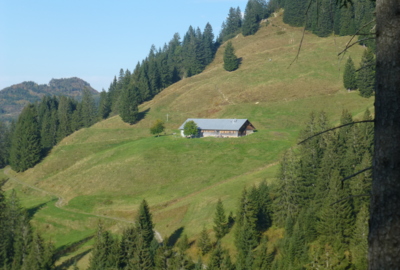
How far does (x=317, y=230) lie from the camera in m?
41.2

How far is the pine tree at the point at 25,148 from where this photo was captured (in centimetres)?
10950

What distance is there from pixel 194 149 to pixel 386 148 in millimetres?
83770

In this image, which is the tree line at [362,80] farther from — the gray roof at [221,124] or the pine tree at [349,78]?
the gray roof at [221,124]

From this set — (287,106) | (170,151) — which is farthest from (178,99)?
(170,151)

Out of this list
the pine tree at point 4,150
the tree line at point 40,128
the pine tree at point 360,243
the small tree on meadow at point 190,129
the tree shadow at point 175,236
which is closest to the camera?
the pine tree at point 360,243

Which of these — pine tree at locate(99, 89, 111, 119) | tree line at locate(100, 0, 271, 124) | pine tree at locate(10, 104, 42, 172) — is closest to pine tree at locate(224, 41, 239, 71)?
tree line at locate(100, 0, 271, 124)

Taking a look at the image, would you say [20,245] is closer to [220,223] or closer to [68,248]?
[68,248]

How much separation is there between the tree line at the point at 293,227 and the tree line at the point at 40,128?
74.3m

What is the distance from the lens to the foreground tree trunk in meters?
5.10

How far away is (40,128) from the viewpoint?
149625 mm

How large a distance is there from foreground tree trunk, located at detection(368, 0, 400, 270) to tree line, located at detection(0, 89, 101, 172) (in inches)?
4568

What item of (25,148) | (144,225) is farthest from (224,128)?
(25,148)

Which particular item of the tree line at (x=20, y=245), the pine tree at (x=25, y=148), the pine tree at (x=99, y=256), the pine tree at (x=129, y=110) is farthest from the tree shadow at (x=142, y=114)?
the pine tree at (x=99, y=256)

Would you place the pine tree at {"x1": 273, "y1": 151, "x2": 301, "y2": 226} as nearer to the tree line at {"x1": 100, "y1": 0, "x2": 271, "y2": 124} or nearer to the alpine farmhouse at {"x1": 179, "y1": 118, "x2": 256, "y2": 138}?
the alpine farmhouse at {"x1": 179, "y1": 118, "x2": 256, "y2": 138}
